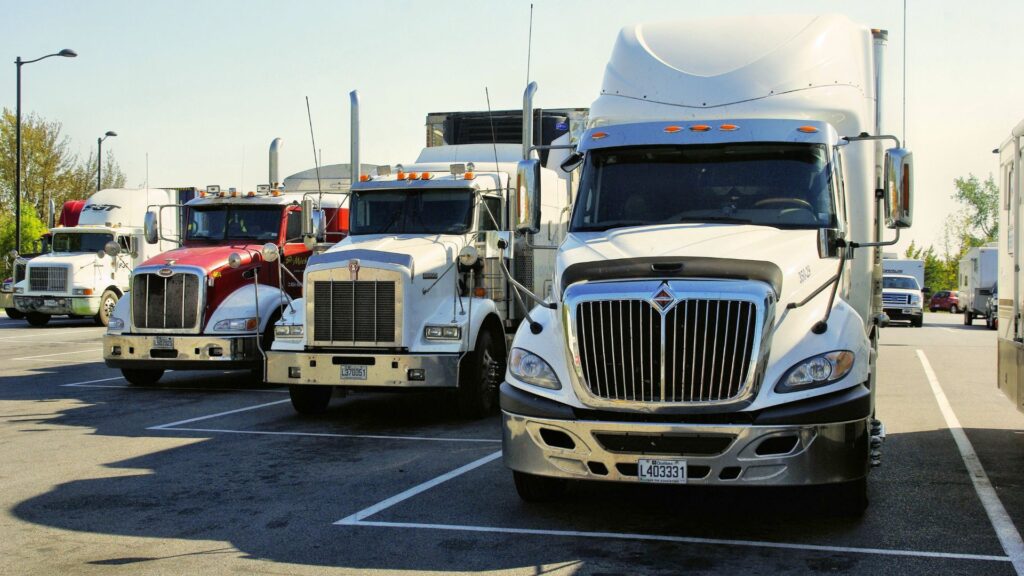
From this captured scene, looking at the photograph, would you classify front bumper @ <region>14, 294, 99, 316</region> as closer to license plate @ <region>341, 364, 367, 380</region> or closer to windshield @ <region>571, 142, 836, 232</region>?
license plate @ <region>341, 364, 367, 380</region>

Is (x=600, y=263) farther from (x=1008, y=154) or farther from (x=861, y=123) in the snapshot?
(x=1008, y=154)

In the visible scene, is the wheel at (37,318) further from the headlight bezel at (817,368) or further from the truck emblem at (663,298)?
the headlight bezel at (817,368)

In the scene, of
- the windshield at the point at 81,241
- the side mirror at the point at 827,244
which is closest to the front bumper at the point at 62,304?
the windshield at the point at 81,241

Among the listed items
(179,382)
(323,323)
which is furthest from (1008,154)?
(179,382)

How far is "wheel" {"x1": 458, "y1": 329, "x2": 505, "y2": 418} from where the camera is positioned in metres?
12.7

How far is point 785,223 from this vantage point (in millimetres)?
8273

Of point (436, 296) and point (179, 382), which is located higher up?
point (436, 296)

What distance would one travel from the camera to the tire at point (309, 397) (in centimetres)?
1314

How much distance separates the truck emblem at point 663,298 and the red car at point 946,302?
233ft

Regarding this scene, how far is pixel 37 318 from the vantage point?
3134 centimetres

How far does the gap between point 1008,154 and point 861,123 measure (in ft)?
5.62

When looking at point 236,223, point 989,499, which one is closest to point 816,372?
point 989,499

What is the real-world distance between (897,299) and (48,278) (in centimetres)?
2645

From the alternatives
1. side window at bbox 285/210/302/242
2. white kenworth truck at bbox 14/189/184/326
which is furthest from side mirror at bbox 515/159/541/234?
white kenworth truck at bbox 14/189/184/326
